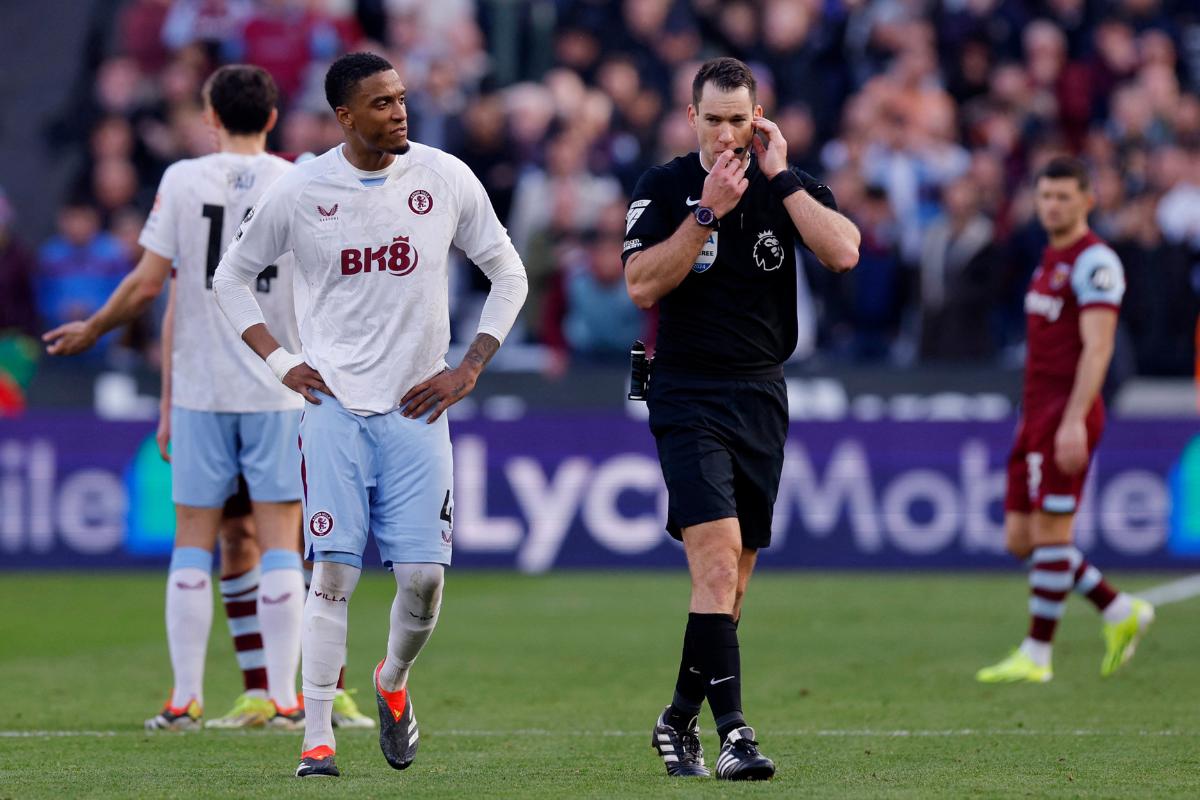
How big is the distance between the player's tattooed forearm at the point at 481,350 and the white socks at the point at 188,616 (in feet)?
7.01

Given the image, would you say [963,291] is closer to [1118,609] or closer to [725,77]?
[1118,609]

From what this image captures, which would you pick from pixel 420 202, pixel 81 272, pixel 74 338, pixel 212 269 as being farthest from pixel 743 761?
pixel 81 272

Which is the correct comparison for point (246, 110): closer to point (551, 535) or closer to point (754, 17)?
point (551, 535)

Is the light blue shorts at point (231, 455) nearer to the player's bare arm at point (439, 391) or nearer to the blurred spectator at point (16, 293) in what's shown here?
the player's bare arm at point (439, 391)

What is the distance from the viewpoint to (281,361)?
6875mm

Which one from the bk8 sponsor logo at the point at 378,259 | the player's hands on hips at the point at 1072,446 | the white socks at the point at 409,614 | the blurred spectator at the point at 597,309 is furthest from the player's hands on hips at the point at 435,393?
the blurred spectator at the point at 597,309

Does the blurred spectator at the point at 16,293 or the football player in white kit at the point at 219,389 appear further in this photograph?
the blurred spectator at the point at 16,293

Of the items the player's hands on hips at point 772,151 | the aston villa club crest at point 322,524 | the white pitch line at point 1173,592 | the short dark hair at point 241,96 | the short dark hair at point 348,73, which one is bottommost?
the white pitch line at point 1173,592

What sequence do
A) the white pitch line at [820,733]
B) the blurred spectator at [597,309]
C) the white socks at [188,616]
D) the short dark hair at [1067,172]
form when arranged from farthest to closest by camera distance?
the blurred spectator at [597,309] < the short dark hair at [1067,172] < the white socks at [188,616] < the white pitch line at [820,733]

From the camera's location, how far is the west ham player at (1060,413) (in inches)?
390

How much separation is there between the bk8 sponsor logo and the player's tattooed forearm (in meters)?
0.36

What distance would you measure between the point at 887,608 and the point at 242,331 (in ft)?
23.6

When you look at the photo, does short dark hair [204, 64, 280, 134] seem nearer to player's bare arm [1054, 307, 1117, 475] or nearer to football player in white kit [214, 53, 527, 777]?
football player in white kit [214, 53, 527, 777]

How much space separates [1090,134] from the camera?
19.0m
